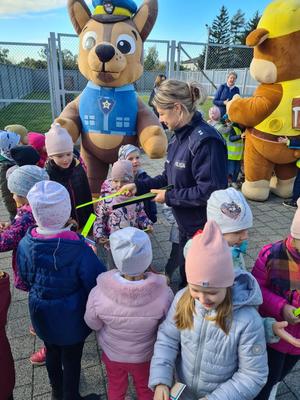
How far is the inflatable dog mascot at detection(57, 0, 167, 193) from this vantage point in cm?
388

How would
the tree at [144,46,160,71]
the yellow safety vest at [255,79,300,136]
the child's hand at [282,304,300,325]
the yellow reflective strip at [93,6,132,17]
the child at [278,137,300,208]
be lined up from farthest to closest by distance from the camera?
the tree at [144,46,160,71], the child at [278,137,300,208], the yellow safety vest at [255,79,300,136], the yellow reflective strip at [93,6,132,17], the child's hand at [282,304,300,325]

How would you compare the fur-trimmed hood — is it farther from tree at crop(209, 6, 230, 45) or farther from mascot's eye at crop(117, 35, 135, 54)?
tree at crop(209, 6, 230, 45)

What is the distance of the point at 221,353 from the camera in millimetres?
1437

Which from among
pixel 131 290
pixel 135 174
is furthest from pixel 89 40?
pixel 131 290

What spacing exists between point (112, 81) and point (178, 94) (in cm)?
210

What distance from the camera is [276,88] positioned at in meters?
4.85

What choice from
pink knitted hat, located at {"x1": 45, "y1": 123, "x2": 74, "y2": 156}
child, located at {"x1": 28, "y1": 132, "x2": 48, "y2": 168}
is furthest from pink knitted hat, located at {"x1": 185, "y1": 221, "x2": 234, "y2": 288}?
child, located at {"x1": 28, "y1": 132, "x2": 48, "y2": 168}

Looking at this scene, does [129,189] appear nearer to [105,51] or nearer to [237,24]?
[105,51]

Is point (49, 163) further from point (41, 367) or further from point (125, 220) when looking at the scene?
point (41, 367)

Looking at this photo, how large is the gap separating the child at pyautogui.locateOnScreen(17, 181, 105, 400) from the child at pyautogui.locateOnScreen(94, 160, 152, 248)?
1133mm

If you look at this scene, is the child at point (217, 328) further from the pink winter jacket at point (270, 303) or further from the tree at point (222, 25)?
the tree at point (222, 25)

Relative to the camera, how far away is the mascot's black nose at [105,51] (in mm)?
3717

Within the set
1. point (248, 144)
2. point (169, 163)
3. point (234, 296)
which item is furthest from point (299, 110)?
point (234, 296)

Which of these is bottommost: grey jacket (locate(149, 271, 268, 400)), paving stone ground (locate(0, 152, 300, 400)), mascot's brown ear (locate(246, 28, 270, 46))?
paving stone ground (locate(0, 152, 300, 400))
